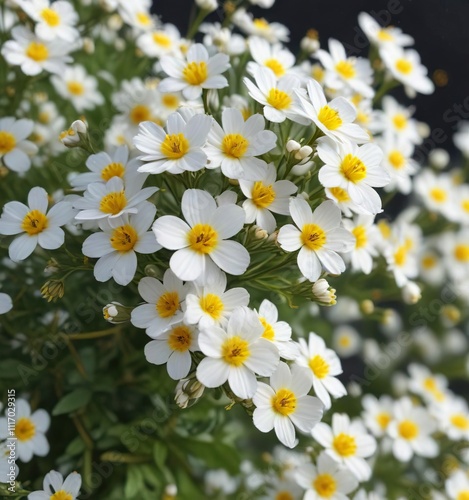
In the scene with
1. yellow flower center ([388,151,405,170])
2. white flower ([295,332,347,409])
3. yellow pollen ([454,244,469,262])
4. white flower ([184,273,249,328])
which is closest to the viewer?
white flower ([184,273,249,328])

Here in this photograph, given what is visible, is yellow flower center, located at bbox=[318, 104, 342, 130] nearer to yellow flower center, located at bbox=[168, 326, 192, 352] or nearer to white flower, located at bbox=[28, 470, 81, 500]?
yellow flower center, located at bbox=[168, 326, 192, 352]

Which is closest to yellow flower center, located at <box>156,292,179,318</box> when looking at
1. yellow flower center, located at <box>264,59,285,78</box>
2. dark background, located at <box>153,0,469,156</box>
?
yellow flower center, located at <box>264,59,285,78</box>

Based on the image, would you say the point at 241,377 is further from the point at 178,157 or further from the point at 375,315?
the point at 375,315

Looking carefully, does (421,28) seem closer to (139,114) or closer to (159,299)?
(139,114)

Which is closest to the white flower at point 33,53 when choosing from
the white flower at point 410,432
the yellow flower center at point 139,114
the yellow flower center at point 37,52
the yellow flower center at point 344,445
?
the yellow flower center at point 37,52

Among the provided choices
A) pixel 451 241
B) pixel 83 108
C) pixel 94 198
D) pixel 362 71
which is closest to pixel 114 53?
pixel 83 108

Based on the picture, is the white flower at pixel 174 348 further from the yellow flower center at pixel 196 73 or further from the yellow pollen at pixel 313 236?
the yellow flower center at pixel 196 73

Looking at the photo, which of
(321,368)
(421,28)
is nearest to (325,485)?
(321,368)
